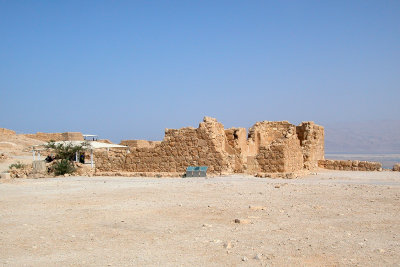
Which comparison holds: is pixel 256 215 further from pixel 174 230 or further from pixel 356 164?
pixel 356 164

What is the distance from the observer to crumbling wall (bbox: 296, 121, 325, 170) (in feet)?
63.6

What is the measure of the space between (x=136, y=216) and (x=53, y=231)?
150cm

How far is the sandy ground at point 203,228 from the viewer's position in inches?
186

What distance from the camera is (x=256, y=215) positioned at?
714cm

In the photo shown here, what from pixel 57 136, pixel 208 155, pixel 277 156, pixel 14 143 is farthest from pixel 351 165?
pixel 14 143

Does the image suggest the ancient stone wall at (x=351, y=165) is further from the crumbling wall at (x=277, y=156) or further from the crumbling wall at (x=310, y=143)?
the crumbling wall at (x=277, y=156)

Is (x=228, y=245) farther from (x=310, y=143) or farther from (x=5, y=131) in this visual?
(x=5, y=131)

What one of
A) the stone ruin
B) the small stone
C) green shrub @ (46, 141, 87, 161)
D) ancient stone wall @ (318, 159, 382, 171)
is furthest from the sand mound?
the small stone

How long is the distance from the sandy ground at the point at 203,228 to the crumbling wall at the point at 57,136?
21.8 m

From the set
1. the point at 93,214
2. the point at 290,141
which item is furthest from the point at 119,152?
the point at 93,214

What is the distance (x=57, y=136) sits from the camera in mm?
35438

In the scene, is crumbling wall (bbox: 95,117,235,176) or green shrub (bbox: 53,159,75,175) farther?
green shrub (bbox: 53,159,75,175)

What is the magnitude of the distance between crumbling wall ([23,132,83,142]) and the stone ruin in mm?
14596

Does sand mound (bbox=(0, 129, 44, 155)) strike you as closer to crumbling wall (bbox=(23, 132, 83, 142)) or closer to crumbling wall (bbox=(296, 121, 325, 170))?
crumbling wall (bbox=(23, 132, 83, 142))
